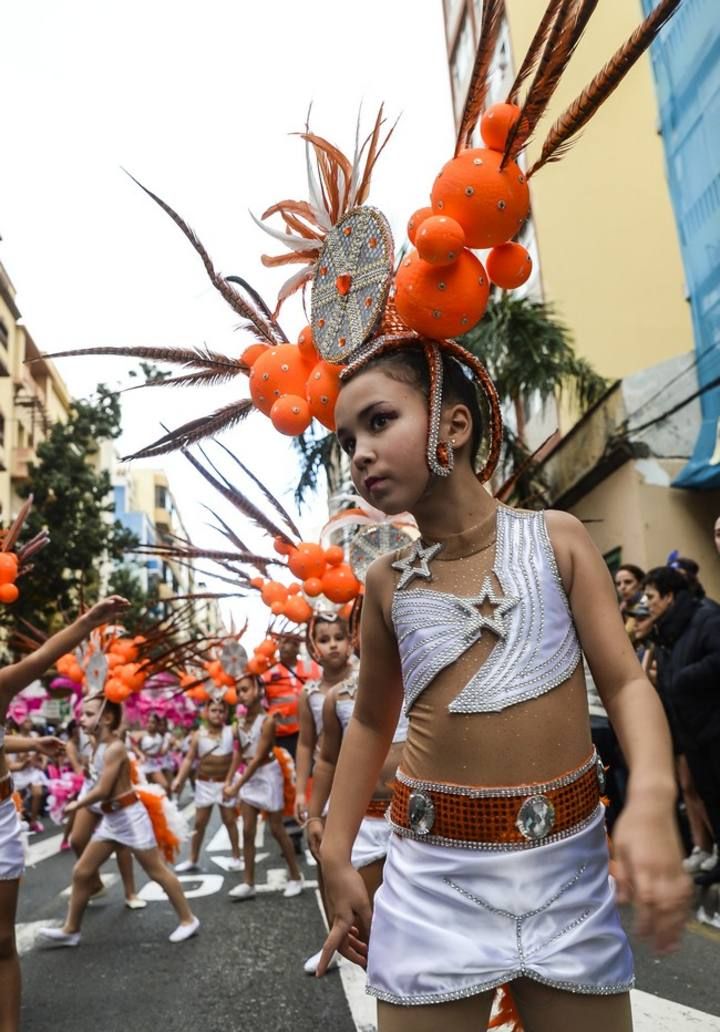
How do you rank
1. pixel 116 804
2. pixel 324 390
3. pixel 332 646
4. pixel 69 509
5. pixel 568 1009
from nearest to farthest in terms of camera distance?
pixel 568 1009
pixel 324 390
pixel 332 646
pixel 116 804
pixel 69 509

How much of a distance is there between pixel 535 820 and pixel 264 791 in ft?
24.0

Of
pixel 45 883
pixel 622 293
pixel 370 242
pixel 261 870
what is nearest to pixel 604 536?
pixel 622 293

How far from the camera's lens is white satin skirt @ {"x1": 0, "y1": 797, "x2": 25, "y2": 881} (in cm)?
379

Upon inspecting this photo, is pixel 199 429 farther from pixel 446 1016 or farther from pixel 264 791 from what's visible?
pixel 264 791

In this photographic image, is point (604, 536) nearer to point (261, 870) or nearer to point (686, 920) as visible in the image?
point (261, 870)

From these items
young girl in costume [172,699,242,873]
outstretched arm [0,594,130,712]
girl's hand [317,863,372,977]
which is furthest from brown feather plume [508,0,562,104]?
young girl in costume [172,699,242,873]

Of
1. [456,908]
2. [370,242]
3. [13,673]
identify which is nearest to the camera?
[456,908]

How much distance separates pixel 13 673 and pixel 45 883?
6197mm

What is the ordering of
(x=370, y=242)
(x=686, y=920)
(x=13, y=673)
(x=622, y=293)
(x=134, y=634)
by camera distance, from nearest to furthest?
(x=686, y=920) < (x=370, y=242) < (x=13, y=673) < (x=134, y=634) < (x=622, y=293)

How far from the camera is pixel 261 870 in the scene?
9.48 meters

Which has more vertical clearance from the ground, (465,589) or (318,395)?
(318,395)

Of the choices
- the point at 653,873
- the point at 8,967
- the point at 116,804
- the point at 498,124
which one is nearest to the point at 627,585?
the point at 116,804

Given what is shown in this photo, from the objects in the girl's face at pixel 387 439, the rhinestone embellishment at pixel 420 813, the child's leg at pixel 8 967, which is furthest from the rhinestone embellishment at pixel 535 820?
the child's leg at pixel 8 967

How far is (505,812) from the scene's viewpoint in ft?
6.09
